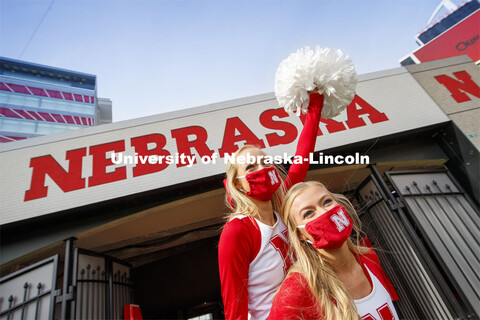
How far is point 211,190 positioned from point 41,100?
37.7 meters

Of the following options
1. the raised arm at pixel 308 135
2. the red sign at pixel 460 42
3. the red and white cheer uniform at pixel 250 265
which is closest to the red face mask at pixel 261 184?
the red and white cheer uniform at pixel 250 265

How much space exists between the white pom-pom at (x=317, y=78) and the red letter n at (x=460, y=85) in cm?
385

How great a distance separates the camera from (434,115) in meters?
3.99

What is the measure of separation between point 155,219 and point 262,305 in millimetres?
2573

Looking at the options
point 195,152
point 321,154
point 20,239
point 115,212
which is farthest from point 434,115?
point 20,239

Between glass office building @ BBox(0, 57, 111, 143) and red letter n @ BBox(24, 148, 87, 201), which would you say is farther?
glass office building @ BBox(0, 57, 111, 143)

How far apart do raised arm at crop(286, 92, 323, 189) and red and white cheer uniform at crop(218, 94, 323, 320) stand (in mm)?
400

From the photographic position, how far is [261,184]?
62.5 inches

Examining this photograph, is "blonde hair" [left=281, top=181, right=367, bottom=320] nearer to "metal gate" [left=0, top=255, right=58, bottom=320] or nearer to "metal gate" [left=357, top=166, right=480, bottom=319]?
"metal gate" [left=357, top=166, right=480, bottom=319]

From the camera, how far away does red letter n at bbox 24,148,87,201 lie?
10.2ft

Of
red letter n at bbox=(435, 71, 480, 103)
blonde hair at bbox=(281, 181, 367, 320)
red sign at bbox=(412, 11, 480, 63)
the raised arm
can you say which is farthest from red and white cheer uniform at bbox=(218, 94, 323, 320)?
red sign at bbox=(412, 11, 480, 63)

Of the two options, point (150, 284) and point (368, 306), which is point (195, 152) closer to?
point (368, 306)

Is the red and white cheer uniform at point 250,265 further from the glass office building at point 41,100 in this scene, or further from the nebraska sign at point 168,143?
the glass office building at point 41,100

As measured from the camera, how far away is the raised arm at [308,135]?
1734mm
